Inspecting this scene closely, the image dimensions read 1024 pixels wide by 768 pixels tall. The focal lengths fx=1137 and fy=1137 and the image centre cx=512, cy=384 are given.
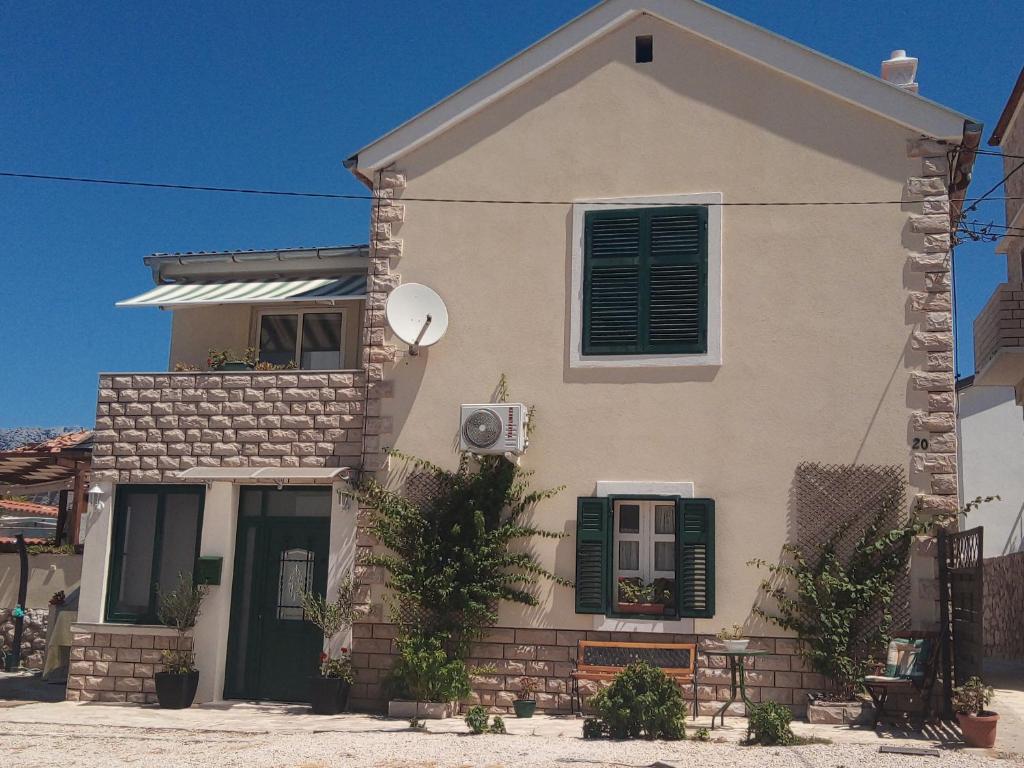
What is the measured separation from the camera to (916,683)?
467 inches

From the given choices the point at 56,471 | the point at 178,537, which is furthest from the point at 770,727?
the point at 56,471

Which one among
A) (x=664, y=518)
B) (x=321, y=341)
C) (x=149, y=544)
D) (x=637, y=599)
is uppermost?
(x=321, y=341)

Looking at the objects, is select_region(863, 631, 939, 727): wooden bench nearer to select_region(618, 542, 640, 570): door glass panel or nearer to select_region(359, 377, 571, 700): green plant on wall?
select_region(618, 542, 640, 570): door glass panel

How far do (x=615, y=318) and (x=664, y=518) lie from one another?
249 cm

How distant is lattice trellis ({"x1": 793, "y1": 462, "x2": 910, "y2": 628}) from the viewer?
1279 cm

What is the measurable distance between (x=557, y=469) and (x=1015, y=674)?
1077cm

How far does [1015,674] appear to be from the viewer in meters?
19.6

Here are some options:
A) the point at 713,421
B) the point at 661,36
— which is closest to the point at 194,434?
the point at 713,421

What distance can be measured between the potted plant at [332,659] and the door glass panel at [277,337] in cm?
370

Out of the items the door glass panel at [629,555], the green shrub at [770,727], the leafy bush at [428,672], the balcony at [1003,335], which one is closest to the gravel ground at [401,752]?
the green shrub at [770,727]

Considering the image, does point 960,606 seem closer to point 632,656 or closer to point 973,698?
point 973,698

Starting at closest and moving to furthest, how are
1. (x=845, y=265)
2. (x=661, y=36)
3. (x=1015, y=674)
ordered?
(x=845, y=265) → (x=661, y=36) → (x=1015, y=674)

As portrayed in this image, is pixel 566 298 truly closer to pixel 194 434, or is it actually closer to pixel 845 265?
pixel 845 265

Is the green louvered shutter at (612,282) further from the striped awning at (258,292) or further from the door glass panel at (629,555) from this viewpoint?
the striped awning at (258,292)
